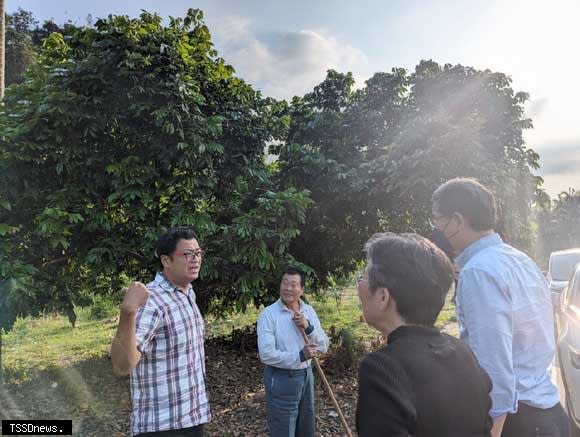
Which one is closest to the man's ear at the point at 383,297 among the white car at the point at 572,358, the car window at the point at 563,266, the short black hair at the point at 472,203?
the short black hair at the point at 472,203

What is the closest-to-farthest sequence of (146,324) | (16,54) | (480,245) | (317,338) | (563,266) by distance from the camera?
(480,245)
(146,324)
(317,338)
(563,266)
(16,54)

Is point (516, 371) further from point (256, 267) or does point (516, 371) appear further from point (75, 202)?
point (75, 202)

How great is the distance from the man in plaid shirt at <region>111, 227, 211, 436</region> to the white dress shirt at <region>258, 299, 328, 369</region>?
0.73 meters

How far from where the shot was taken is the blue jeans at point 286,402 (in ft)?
10.1

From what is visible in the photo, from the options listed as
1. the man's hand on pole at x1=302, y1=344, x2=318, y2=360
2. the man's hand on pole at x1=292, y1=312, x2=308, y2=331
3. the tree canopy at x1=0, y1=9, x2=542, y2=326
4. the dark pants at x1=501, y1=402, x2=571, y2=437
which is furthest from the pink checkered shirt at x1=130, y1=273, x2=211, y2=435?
the tree canopy at x1=0, y1=9, x2=542, y2=326

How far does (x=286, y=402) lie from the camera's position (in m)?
3.08

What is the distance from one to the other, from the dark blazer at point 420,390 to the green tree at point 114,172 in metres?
3.90

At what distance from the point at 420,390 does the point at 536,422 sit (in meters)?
0.99

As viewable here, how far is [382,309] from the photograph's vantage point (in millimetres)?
1205

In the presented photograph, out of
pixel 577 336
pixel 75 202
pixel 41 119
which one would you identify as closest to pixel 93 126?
pixel 41 119

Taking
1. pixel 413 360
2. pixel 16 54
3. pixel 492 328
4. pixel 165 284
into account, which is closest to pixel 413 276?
pixel 413 360

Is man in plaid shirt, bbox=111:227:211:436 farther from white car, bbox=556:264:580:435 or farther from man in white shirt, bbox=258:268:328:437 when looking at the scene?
white car, bbox=556:264:580:435

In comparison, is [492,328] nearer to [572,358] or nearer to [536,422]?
[536,422]

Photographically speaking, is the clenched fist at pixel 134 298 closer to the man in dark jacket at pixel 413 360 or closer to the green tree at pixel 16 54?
the man in dark jacket at pixel 413 360
